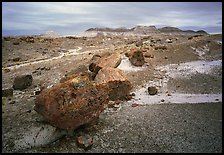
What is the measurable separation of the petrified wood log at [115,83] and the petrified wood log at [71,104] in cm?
361

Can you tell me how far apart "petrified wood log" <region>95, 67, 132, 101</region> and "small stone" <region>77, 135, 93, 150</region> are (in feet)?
A: 16.2

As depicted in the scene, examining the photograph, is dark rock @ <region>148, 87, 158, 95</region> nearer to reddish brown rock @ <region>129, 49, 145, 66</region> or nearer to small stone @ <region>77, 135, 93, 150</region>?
reddish brown rock @ <region>129, 49, 145, 66</region>

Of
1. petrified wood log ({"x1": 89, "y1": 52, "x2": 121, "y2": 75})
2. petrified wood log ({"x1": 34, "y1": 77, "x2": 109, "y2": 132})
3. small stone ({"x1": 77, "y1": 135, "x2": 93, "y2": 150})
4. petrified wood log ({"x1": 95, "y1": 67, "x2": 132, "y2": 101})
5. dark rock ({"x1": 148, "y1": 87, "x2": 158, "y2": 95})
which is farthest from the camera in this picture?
petrified wood log ({"x1": 89, "y1": 52, "x2": 121, "y2": 75})

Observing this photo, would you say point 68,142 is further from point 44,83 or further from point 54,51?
point 54,51

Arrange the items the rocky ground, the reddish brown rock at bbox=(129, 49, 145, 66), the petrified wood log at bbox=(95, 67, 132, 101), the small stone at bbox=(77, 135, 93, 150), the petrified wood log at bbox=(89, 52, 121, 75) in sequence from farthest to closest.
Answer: the reddish brown rock at bbox=(129, 49, 145, 66)
the petrified wood log at bbox=(89, 52, 121, 75)
the petrified wood log at bbox=(95, 67, 132, 101)
the rocky ground
the small stone at bbox=(77, 135, 93, 150)

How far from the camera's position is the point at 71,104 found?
10547mm

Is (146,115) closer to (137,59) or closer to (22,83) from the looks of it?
(137,59)

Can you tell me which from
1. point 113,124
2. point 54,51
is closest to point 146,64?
point 113,124

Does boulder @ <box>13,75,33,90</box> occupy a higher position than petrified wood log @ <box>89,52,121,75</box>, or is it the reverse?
petrified wood log @ <box>89,52,121,75</box>

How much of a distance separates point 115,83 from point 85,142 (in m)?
5.48

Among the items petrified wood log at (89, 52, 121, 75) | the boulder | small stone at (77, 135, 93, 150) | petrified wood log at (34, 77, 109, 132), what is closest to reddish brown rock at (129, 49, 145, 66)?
petrified wood log at (89, 52, 121, 75)

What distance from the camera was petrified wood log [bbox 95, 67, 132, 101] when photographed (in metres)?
15.1

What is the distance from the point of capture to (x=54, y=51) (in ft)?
116

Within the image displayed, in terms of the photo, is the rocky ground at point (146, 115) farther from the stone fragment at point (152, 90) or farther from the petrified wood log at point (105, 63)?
the petrified wood log at point (105, 63)
